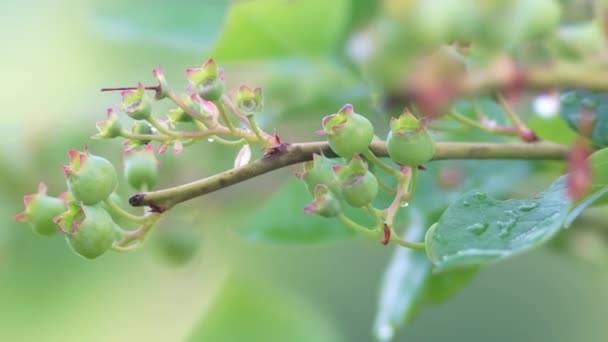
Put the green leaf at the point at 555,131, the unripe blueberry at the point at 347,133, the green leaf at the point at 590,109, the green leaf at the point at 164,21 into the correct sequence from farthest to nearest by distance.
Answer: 1. the green leaf at the point at 164,21
2. the green leaf at the point at 555,131
3. the green leaf at the point at 590,109
4. the unripe blueberry at the point at 347,133

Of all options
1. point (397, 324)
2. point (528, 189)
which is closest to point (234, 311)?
point (397, 324)

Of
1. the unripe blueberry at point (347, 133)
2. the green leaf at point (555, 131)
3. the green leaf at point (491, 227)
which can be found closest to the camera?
the green leaf at point (491, 227)

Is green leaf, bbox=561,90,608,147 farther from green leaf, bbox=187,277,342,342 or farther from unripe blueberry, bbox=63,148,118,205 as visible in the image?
green leaf, bbox=187,277,342,342

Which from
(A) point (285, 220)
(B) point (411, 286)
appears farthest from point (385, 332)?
(A) point (285, 220)

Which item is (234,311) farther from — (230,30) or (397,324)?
(230,30)

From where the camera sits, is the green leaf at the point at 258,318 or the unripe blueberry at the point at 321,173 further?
the green leaf at the point at 258,318

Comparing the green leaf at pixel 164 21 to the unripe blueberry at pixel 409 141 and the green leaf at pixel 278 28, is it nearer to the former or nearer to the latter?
the green leaf at pixel 278 28

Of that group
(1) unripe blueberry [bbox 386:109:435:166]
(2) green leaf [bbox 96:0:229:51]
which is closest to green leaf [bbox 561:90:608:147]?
(1) unripe blueberry [bbox 386:109:435:166]

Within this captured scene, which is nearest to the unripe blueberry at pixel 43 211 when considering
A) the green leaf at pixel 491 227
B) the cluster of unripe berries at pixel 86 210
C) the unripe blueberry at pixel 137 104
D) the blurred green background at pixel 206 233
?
the cluster of unripe berries at pixel 86 210
